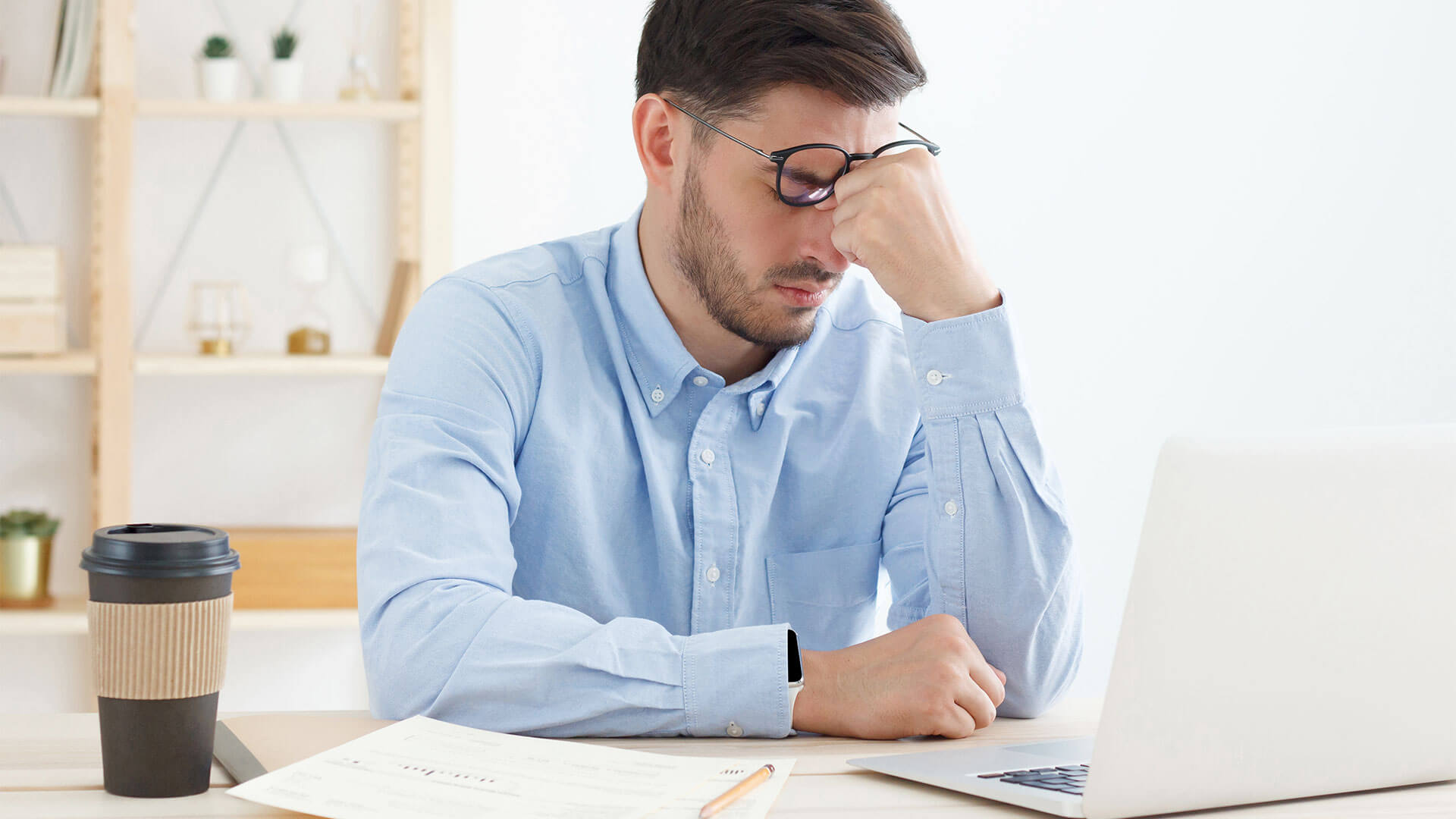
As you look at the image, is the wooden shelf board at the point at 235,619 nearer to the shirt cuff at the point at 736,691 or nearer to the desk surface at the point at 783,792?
the desk surface at the point at 783,792

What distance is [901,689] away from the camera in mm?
998

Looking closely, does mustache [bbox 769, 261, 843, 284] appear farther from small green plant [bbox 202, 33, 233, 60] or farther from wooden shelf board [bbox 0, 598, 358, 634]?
small green plant [bbox 202, 33, 233, 60]

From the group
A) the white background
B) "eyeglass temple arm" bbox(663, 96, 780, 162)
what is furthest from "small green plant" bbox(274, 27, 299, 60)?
"eyeglass temple arm" bbox(663, 96, 780, 162)

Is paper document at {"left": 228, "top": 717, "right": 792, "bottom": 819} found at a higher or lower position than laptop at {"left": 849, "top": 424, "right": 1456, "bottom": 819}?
lower

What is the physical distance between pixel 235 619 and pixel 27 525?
18.1 inches

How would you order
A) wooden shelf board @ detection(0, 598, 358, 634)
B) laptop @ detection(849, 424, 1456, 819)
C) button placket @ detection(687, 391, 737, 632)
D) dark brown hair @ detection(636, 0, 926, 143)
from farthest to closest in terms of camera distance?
wooden shelf board @ detection(0, 598, 358, 634) → button placket @ detection(687, 391, 737, 632) → dark brown hair @ detection(636, 0, 926, 143) → laptop @ detection(849, 424, 1456, 819)

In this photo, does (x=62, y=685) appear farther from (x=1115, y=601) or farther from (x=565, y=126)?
(x=1115, y=601)

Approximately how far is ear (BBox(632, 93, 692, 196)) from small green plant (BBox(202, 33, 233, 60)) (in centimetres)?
138

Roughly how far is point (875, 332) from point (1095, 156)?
1.46 metres

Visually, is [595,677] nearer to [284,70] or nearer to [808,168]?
[808,168]

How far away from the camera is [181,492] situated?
2.63m

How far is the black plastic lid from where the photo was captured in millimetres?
729

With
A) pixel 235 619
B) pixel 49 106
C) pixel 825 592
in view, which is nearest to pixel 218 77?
pixel 49 106

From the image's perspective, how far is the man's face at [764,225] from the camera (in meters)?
1.29
